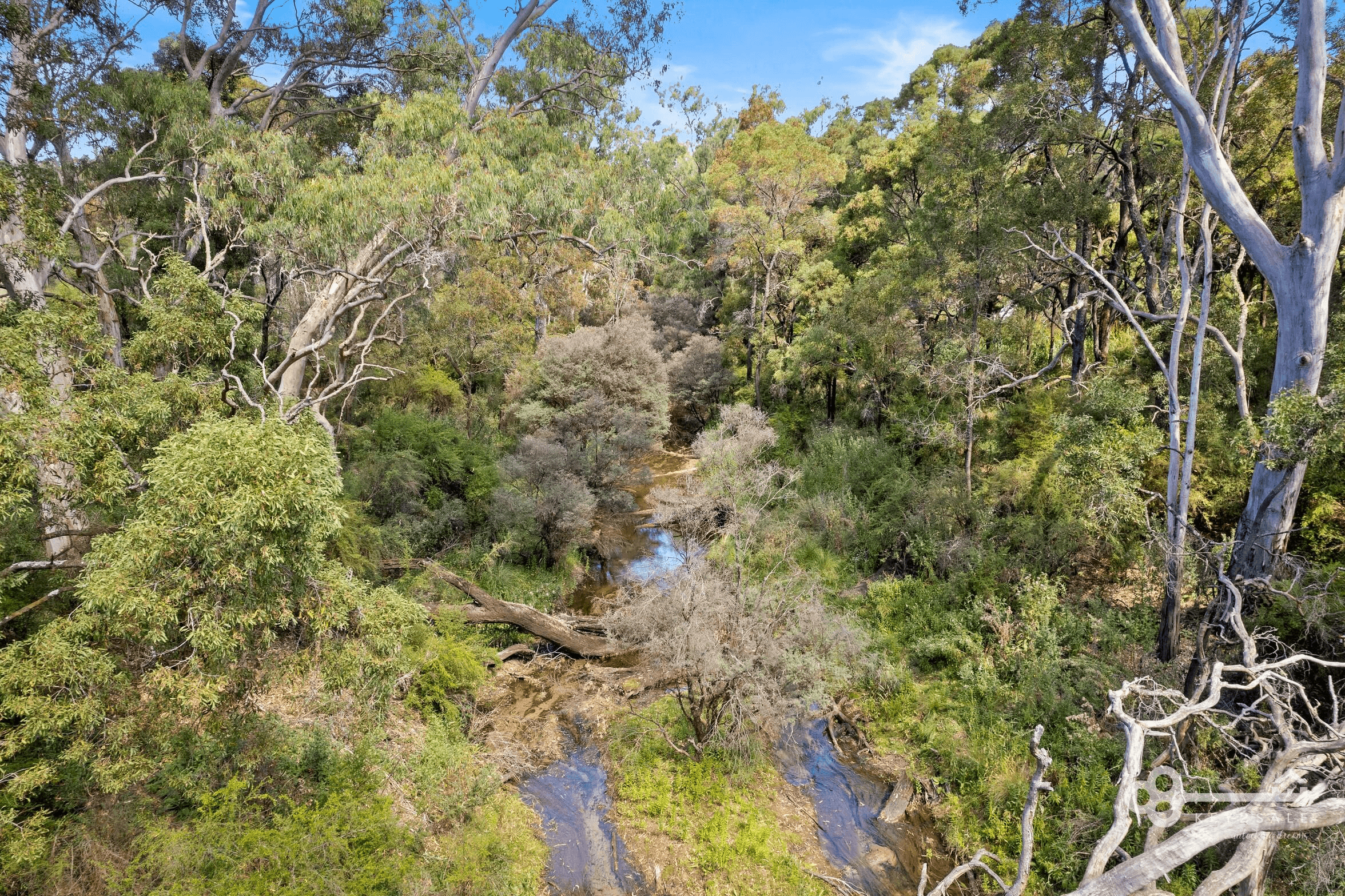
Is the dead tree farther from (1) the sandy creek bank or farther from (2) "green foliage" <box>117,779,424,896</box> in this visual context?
(2) "green foliage" <box>117,779,424,896</box>

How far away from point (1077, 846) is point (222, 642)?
896 centimetres

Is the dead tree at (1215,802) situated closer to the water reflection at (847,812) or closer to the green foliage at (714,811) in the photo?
the water reflection at (847,812)

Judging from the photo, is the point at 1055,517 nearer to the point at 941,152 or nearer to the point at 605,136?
the point at 941,152

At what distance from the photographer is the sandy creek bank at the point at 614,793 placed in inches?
299

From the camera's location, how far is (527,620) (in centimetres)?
1167

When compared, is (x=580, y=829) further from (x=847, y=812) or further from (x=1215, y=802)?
(x=1215, y=802)

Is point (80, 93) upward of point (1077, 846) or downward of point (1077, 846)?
upward

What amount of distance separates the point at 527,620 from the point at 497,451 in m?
6.99

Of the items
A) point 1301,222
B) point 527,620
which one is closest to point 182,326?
point 527,620

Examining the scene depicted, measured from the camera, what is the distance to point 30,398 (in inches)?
186

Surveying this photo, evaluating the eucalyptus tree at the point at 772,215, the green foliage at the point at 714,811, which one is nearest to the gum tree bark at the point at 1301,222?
the green foliage at the point at 714,811

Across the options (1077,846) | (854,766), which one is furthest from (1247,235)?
(854,766)

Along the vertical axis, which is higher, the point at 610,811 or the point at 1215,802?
the point at 1215,802

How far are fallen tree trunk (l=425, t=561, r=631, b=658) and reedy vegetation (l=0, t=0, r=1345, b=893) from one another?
59cm
